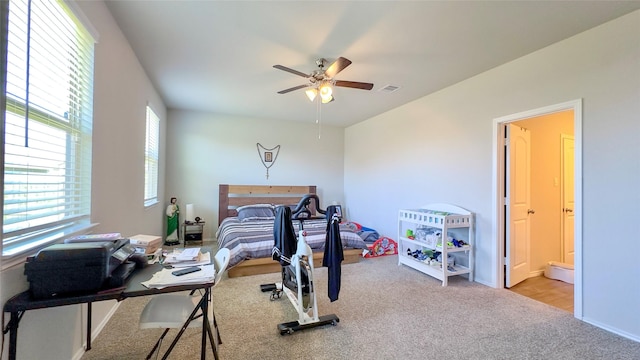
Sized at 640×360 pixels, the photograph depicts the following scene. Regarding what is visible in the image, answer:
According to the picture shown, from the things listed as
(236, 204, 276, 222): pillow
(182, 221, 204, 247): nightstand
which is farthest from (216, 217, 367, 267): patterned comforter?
(182, 221, 204, 247): nightstand

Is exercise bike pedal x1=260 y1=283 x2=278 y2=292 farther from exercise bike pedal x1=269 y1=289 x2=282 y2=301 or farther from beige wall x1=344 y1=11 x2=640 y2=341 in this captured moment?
beige wall x1=344 y1=11 x2=640 y2=341

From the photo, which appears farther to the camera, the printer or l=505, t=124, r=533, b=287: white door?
l=505, t=124, r=533, b=287: white door

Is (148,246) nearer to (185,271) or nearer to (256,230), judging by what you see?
(185,271)

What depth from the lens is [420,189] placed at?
431 cm

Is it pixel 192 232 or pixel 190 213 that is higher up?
pixel 190 213

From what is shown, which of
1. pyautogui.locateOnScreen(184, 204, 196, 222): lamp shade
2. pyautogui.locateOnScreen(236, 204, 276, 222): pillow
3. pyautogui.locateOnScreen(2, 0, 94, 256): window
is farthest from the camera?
pyautogui.locateOnScreen(184, 204, 196, 222): lamp shade

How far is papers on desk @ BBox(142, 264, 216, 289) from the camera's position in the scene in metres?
1.41

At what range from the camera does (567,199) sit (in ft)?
13.3

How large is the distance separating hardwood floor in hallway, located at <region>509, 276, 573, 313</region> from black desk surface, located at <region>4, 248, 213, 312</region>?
3.47 m

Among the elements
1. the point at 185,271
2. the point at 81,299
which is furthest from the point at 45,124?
the point at 185,271

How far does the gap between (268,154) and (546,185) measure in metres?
4.94

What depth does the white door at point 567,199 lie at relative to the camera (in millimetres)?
4004

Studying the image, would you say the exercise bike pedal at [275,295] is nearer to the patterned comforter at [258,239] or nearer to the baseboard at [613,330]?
the patterned comforter at [258,239]

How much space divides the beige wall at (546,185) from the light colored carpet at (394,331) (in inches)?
50.3
